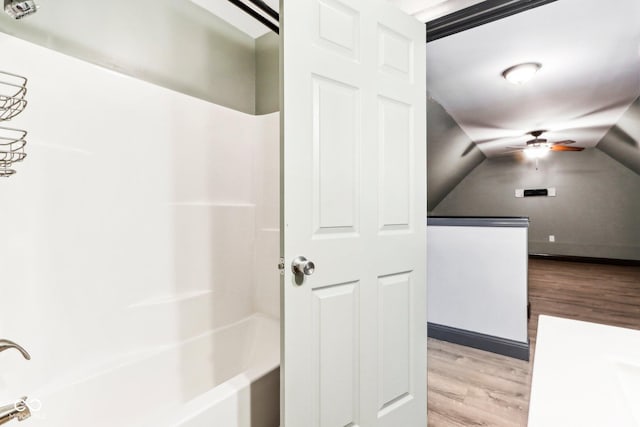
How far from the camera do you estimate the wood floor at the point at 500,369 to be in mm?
1752

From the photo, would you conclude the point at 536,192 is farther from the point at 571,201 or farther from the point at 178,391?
the point at 178,391

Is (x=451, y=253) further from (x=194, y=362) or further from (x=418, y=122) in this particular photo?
(x=194, y=362)

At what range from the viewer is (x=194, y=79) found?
193cm

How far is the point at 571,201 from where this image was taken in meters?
A: 6.72

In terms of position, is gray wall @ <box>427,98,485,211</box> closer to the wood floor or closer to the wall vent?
the wall vent

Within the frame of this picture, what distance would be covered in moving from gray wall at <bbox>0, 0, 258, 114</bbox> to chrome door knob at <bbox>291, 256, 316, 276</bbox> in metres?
1.31

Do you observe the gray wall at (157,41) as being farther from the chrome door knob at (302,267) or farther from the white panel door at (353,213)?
the chrome door knob at (302,267)

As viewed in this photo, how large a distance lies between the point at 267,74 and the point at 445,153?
3.79m

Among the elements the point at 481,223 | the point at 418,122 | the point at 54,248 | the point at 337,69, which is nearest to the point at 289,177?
the point at 337,69

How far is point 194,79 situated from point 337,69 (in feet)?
3.50

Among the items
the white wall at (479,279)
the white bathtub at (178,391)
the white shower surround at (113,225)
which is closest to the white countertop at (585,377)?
the white bathtub at (178,391)

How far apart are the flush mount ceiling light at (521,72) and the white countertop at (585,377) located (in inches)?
112

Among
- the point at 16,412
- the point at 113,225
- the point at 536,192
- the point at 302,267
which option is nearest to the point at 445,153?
the point at 536,192

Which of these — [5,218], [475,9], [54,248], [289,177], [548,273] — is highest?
[475,9]
